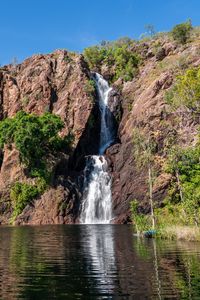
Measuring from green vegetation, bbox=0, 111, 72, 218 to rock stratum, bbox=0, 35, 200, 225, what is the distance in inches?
84.2

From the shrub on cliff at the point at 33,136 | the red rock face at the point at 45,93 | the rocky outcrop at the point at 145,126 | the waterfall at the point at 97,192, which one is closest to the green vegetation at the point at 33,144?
the shrub on cliff at the point at 33,136

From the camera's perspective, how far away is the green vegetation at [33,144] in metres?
88.6

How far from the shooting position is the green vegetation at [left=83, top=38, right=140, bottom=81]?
11490 centimetres

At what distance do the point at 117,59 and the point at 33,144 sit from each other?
43.3 meters

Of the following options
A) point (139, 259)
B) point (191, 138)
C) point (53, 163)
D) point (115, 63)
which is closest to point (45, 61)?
point (115, 63)

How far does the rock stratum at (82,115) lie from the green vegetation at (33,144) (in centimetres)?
214

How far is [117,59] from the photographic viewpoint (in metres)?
121

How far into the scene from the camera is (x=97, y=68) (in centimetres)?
12494

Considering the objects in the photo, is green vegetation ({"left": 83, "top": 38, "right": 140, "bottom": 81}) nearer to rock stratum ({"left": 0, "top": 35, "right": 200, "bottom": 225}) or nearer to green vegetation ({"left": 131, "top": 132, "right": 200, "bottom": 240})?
rock stratum ({"left": 0, "top": 35, "right": 200, "bottom": 225})

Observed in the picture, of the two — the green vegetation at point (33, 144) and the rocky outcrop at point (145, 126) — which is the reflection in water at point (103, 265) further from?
the green vegetation at point (33, 144)

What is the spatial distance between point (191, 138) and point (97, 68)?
50.8 metres

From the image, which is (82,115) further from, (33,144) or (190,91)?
(190,91)

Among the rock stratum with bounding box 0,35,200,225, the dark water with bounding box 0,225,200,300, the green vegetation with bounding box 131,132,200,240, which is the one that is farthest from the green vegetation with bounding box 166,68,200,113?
the rock stratum with bounding box 0,35,200,225

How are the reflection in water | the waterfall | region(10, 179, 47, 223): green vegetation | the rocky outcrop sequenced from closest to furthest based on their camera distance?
the reflection in water < the rocky outcrop < the waterfall < region(10, 179, 47, 223): green vegetation
